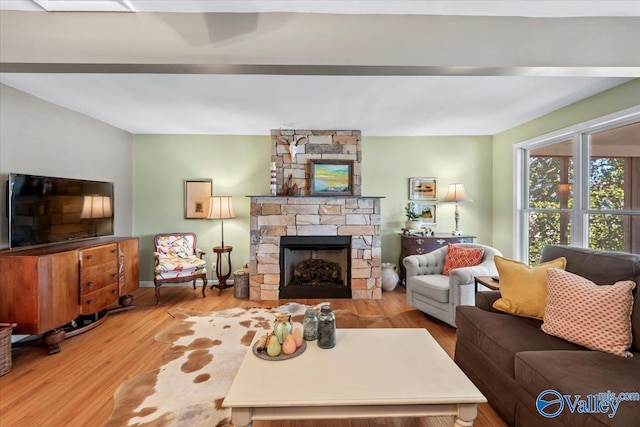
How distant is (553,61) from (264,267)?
3.52 metres

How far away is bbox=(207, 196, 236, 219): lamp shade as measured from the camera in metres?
3.99

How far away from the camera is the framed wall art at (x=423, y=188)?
175 inches

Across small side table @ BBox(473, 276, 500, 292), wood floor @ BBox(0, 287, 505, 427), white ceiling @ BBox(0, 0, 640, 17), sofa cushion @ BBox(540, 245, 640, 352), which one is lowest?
wood floor @ BBox(0, 287, 505, 427)

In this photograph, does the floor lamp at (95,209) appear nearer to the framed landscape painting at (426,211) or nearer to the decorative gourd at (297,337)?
the decorative gourd at (297,337)

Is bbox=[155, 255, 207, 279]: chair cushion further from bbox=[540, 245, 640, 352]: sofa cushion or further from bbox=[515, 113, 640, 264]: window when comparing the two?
bbox=[515, 113, 640, 264]: window

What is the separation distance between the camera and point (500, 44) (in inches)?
65.3

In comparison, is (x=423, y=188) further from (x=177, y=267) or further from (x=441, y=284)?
(x=177, y=267)

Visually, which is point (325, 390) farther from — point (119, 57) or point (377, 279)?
point (377, 279)

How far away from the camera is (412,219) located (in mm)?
4328

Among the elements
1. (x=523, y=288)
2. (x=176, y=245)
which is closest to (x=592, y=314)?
(x=523, y=288)

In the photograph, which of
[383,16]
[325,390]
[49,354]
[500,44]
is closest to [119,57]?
[383,16]

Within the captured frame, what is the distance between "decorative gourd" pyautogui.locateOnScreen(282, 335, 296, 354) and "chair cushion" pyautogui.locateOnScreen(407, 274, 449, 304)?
6.12ft

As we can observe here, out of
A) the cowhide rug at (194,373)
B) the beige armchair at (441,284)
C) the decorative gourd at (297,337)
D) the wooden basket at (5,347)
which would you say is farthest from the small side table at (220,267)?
the decorative gourd at (297,337)

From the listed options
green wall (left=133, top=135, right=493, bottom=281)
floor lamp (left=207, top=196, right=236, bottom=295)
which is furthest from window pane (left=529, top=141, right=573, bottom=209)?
floor lamp (left=207, top=196, right=236, bottom=295)
